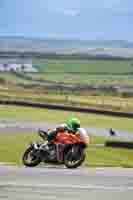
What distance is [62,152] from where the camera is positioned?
18.0 meters

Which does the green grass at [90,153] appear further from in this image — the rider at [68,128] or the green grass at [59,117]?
the green grass at [59,117]

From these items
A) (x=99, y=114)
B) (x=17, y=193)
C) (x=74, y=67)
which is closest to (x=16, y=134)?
(x=99, y=114)

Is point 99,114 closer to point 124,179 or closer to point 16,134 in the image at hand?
point 16,134

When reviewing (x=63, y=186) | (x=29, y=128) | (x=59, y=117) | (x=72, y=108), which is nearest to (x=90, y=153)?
(x=63, y=186)

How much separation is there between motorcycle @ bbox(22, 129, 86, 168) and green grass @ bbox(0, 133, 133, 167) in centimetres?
219

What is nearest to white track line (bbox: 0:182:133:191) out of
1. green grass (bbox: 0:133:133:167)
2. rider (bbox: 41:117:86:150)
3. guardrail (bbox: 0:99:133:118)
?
rider (bbox: 41:117:86:150)

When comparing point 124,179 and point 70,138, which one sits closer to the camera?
point 124,179

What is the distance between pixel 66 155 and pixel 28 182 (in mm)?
4005

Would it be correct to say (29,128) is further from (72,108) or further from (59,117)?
(72,108)

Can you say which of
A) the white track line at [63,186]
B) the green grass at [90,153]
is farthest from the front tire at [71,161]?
the white track line at [63,186]

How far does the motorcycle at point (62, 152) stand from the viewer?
58.5ft

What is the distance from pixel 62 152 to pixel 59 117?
26674 mm

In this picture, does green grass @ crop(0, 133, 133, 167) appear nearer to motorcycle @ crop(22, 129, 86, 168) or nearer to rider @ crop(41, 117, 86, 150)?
motorcycle @ crop(22, 129, 86, 168)

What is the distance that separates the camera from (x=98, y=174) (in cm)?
1593
